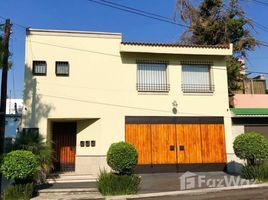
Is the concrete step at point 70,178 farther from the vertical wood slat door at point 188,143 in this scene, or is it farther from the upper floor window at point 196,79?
the upper floor window at point 196,79

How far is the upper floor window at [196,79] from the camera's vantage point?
19.2 metres

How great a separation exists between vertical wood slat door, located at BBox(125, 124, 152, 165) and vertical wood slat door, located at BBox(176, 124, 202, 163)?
1.62 metres

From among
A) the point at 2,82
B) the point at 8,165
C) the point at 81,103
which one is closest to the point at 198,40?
the point at 81,103

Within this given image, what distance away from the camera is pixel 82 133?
1828cm

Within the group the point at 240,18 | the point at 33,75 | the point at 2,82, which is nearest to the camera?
the point at 2,82

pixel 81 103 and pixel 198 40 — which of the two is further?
pixel 198 40

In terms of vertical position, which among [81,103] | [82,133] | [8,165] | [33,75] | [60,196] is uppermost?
[33,75]

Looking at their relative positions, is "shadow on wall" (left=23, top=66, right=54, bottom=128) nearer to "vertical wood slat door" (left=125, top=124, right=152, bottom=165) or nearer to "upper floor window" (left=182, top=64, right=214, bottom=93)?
"vertical wood slat door" (left=125, top=124, right=152, bottom=165)

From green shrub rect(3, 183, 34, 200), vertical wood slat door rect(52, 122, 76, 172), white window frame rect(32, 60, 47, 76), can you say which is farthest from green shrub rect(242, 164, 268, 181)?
white window frame rect(32, 60, 47, 76)

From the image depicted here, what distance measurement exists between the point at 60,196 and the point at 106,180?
6.38ft

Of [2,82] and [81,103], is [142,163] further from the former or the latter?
[2,82]

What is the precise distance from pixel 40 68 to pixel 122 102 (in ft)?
15.0

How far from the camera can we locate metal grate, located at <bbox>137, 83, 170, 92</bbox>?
18656mm

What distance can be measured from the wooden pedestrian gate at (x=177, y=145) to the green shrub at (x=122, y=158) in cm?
438
